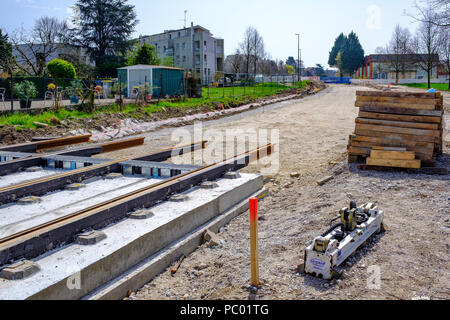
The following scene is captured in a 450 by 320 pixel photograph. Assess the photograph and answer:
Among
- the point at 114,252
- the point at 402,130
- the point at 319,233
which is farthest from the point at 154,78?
the point at 114,252

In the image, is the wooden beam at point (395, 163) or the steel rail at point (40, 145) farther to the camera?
the steel rail at point (40, 145)

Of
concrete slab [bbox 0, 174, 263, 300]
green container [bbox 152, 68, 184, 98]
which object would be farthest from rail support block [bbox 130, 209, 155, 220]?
green container [bbox 152, 68, 184, 98]

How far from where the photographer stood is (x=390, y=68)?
301 feet

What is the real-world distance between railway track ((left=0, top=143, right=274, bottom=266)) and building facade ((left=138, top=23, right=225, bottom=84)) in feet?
230

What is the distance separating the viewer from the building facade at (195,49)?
7881cm

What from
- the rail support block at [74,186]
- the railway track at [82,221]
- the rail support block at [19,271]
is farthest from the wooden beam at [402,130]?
the rail support block at [19,271]

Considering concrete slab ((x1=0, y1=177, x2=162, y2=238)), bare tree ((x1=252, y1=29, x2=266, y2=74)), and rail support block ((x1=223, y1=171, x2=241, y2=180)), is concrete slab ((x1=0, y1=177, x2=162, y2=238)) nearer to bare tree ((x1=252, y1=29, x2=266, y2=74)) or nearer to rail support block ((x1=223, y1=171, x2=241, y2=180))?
rail support block ((x1=223, y1=171, x2=241, y2=180))

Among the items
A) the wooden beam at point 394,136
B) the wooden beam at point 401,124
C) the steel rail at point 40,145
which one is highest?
the wooden beam at point 401,124

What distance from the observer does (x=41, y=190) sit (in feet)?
22.4

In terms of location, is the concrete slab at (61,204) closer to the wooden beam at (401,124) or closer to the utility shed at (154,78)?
the wooden beam at (401,124)

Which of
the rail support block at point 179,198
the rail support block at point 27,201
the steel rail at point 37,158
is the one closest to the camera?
the rail support block at point 27,201

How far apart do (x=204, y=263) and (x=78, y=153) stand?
222 inches

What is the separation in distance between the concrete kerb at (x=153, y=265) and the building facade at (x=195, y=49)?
71.0 meters

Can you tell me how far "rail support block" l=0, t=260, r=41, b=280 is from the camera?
3.91 meters
